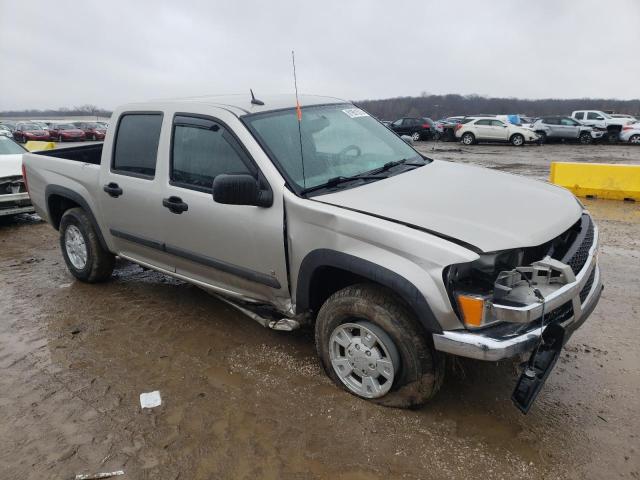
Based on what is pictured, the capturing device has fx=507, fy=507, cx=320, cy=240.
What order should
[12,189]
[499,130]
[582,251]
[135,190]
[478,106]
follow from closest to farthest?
[582,251]
[135,190]
[12,189]
[499,130]
[478,106]

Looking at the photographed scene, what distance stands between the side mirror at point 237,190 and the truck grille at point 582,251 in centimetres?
191

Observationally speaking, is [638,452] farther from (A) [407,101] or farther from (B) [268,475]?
(A) [407,101]

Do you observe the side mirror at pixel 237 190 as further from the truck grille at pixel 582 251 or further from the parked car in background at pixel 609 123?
the parked car in background at pixel 609 123

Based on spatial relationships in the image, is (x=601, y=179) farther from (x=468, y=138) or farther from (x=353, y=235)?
(x=468, y=138)

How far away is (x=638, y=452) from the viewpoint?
275cm

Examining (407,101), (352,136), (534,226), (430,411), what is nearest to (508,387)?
(430,411)

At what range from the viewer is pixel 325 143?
375cm

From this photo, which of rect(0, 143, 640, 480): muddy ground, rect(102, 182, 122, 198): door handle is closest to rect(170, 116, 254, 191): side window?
rect(102, 182, 122, 198): door handle

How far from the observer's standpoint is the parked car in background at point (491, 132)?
25.8m

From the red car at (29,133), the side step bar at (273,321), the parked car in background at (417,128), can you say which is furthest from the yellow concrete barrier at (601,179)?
the red car at (29,133)

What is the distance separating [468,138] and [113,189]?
25.6 meters

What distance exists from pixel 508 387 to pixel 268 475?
5.62ft

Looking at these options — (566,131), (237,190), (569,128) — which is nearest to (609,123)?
(569,128)

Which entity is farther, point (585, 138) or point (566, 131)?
point (566, 131)
